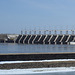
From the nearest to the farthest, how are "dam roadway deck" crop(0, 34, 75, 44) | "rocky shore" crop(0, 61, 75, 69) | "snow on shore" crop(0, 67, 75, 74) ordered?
"snow on shore" crop(0, 67, 75, 74) < "rocky shore" crop(0, 61, 75, 69) < "dam roadway deck" crop(0, 34, 75, 44)

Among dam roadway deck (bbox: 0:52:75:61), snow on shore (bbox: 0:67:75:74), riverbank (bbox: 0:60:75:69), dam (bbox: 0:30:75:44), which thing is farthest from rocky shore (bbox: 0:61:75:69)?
dam (bbox: 0:30:75:44)

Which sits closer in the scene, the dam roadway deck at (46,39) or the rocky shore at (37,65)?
the rocky shore at (37,65)

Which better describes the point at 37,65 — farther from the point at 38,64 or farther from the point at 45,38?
the point at 45,38

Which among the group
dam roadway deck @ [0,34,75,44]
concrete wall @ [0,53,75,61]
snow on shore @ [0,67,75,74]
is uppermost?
snow on shore @ [0,67,75,74]

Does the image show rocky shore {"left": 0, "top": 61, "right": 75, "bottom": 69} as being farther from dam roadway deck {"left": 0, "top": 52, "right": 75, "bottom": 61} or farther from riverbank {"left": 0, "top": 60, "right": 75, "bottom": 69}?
dam roadway deck {"left": 0, "top": 52, "right": 75, "bottom": 61}

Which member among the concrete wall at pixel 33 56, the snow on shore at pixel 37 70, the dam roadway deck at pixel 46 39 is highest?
the snow on shore at pixel 37 70

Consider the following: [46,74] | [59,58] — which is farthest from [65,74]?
[59,58]

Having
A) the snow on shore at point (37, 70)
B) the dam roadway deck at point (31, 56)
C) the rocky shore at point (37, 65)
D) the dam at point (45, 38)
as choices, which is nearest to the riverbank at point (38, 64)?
the rocky shore at point (37, 65)

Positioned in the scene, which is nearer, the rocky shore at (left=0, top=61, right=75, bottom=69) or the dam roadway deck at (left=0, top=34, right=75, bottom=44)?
the rocky shore at (left=0, top=61, right=75, bottom=69)

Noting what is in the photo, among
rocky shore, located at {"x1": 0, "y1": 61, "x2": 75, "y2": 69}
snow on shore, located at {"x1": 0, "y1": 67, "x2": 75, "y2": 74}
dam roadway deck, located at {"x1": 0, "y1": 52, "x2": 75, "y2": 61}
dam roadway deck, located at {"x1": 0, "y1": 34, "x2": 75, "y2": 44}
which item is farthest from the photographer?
dam roadway deck, located at {"x1": 0, "y1": 34, "x2": 75, "y2": 44}

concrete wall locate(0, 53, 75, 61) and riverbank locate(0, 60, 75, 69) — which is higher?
riverbank locate(0, 60, 75, 69)

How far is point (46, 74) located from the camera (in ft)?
68.4

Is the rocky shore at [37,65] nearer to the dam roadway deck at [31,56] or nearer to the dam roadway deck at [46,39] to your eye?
the dam roadway deck at [31,56]

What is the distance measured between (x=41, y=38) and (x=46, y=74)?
98.3m
